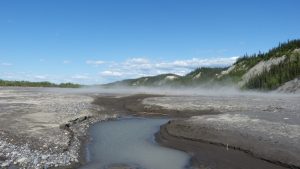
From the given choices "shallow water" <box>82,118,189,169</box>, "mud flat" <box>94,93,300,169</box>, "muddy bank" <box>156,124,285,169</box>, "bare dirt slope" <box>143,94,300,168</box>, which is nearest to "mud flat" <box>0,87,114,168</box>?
"shallow water" <box>82,118,189,169</box>

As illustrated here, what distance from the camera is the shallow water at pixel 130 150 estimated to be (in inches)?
848

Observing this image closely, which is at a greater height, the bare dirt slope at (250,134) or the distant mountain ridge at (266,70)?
the distant mountain ridge at (266,70)

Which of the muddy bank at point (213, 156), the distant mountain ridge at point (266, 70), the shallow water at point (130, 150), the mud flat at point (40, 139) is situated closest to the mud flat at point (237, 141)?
the muddy bank at point (213, 156)

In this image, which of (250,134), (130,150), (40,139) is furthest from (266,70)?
(40,139)

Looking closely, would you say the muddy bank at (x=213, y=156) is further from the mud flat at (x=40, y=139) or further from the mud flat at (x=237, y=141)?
the mud flat at (x=40, y=139)

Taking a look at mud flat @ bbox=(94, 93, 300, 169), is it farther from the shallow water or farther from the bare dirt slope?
the shallow water

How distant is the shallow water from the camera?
21.5 metres

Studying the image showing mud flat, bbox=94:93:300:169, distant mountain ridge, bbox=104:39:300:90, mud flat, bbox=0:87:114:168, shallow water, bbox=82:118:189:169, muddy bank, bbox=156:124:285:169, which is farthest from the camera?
distant mountain ridge, bbox=104:39:300:90

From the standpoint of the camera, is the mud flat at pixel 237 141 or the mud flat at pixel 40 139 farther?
the mud flat at pixel 237 141

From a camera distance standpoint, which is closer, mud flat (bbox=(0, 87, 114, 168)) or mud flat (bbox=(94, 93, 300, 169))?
mud flat (bbox=(0, 87, 114, 168))

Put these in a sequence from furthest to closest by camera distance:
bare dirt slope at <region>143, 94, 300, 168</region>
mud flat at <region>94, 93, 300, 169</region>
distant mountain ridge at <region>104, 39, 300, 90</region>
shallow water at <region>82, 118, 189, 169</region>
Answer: distant mountain ridge at <region>104, 39, 300, 90</region>, shallow water at <region>82, 118, 189, 169</region>, bare dirt slope at <region>143, 94, 300, 168</region>, mud flat at <region>94, 93, 300, 169</region>

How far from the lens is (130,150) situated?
82.4ft

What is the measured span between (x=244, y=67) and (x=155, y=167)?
163 metres

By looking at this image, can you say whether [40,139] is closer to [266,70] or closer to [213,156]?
[213,156]
